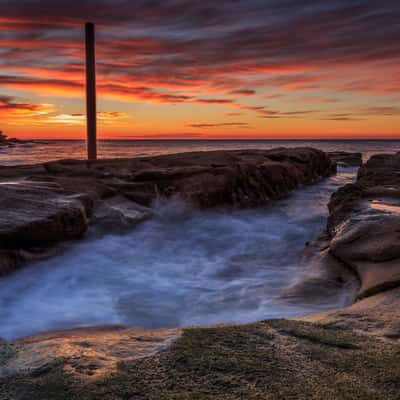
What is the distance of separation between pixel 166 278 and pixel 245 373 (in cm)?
250

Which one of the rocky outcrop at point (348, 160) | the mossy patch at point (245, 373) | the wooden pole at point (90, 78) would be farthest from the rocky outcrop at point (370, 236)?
the rocky outcrop at point (348, 160)

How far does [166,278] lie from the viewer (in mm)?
3750

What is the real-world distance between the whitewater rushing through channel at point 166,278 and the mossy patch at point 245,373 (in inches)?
45.8

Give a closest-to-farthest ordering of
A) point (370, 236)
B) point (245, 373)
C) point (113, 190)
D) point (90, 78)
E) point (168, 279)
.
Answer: point (245, 373)
point (370, 236)
point (168, 279)
point (113, 190)
point (90, 78)

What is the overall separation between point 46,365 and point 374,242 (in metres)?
2.87

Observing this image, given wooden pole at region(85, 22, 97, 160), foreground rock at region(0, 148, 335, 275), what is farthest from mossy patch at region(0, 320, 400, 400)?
wooden pole at region(85, 22, 97, 160)

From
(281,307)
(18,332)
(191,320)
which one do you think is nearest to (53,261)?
(18,332)

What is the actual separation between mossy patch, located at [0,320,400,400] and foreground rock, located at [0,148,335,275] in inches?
106

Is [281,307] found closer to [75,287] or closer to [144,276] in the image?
[144,276]

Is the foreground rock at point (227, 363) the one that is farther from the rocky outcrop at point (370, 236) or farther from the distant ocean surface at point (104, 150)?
the distant ocean surface at point (104, 150)

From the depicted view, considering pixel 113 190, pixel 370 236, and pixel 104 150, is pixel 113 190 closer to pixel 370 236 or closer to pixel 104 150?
pixel 370 236

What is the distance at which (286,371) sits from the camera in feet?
4.36

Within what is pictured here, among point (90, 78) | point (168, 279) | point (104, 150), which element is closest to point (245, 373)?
point (168, 279)

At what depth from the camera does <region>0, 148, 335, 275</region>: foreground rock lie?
395 cm
